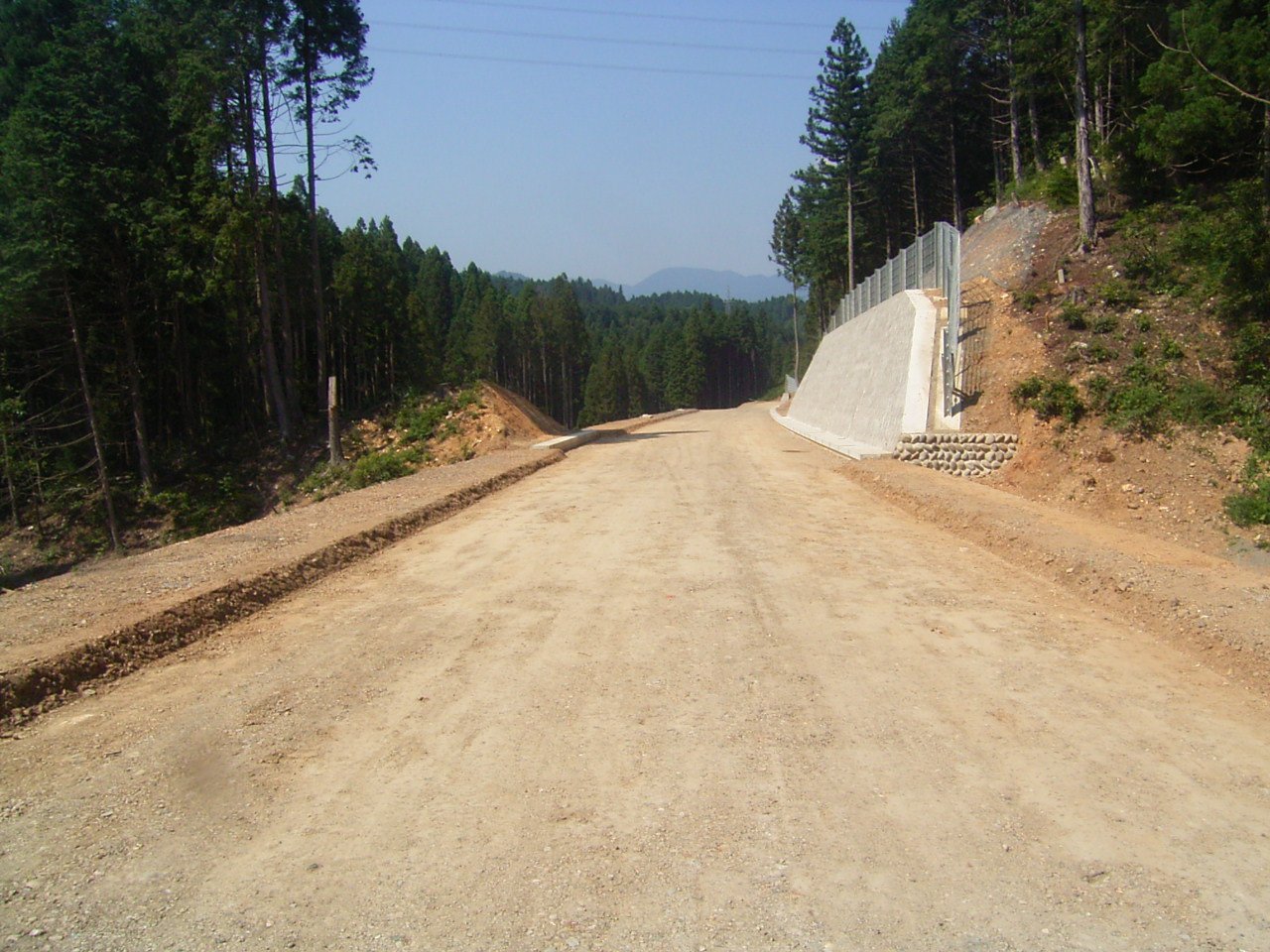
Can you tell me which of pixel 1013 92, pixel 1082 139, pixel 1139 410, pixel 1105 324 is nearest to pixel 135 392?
pixel 1105 324

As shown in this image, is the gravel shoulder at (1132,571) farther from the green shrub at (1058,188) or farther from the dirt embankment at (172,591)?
the green shrub at (1058,188)

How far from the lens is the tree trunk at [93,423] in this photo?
990 inches

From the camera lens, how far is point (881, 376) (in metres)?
24.0

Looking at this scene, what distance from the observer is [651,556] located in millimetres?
10164

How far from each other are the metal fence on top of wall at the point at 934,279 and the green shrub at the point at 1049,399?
1942mm

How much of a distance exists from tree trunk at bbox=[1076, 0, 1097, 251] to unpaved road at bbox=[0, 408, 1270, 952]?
16583 millimetres

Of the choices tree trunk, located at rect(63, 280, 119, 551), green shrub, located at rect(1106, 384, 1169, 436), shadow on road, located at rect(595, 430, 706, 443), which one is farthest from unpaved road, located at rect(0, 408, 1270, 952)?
tree trunk, located at rect(63, 280, 119, 551)

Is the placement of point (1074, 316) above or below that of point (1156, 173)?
below

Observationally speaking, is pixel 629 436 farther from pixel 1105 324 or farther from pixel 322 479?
pixel 1105 324

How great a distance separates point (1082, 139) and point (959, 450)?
9.12 metres

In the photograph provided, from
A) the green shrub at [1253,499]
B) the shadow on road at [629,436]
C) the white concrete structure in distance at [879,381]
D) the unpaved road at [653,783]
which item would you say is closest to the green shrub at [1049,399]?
the white concrete structure in distance at [879,381]

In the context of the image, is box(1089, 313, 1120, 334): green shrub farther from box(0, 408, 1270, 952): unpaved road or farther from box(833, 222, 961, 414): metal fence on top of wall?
box(0, 408, 1270, 952): unpaved road

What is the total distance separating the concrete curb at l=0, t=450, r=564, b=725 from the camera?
5.88 metres

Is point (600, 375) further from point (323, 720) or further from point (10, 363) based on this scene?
point (323, 720)
